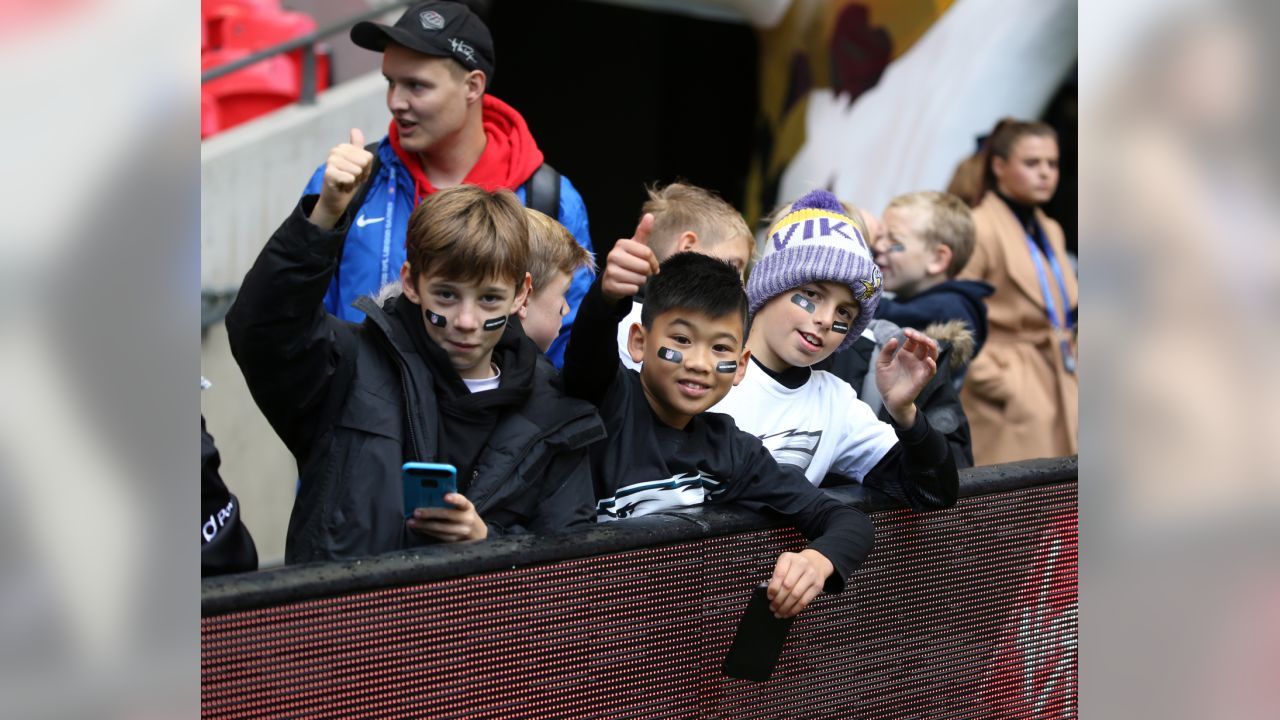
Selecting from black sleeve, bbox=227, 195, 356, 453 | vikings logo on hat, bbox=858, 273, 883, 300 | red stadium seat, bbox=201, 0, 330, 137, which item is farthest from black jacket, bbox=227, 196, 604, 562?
red stadium seat, bbox=201, 0, 330, 137

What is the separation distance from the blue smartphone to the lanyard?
452 cm

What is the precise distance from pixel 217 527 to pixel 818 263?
56.2 inches

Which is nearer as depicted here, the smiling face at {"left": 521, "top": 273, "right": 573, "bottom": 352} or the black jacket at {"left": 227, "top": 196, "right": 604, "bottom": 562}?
the black jacket at {"left": 227, "top": 196, "right": 604, "bottom": 562}

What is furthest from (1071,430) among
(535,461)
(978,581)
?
(535,461)

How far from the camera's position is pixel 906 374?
288 centimetres

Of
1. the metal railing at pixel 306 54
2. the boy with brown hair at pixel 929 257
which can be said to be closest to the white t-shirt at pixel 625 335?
the boy with brown hair at pixel 929 257

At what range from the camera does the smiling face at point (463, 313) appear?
2.65 m

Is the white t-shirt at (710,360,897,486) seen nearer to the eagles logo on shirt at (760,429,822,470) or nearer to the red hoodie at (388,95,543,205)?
the eagles logo on shirt at (760,429,822,470)

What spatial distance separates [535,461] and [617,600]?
347 mm

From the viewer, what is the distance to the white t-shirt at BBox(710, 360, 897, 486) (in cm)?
310

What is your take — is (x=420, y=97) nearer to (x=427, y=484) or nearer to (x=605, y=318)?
(x=605, y=318)

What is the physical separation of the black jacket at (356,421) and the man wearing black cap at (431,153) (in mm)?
792

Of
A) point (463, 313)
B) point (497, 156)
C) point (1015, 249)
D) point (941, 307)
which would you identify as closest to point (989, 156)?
point (1015, 249)
